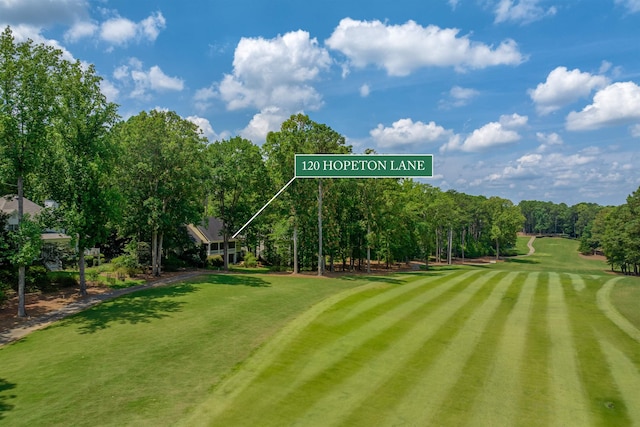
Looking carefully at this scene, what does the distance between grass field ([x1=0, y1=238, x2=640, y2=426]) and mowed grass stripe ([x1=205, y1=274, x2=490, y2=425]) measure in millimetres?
56

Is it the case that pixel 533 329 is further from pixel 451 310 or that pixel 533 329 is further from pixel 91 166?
pixel 91 166

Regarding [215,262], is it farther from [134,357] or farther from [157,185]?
[134,357]

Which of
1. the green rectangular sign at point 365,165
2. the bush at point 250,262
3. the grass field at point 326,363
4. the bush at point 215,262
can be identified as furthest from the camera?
the bush at point 250,262

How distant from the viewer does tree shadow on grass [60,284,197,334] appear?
17.9m

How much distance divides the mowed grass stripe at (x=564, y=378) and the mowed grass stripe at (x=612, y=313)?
2222 millimetres

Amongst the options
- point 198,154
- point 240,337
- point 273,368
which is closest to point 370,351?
point 273,368

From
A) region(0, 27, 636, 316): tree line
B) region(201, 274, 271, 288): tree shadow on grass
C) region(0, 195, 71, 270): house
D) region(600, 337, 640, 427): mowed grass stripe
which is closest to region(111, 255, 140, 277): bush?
region(0, 27, 636, 316): tree line

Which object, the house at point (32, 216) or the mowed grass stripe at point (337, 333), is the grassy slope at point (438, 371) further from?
the house at point (32, 216)

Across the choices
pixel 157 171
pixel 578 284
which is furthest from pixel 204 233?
pixel 578 284

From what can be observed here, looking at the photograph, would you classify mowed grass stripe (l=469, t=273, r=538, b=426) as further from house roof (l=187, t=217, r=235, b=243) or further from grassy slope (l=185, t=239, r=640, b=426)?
house roof (l=187, t=217, r=235, b=243)

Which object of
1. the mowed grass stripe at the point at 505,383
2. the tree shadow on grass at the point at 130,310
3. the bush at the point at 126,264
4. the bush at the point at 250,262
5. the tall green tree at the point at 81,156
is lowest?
the mowed grass stripe at the point at 505,383

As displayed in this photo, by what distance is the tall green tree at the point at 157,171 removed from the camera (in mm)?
31172

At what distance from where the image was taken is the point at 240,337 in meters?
16.4

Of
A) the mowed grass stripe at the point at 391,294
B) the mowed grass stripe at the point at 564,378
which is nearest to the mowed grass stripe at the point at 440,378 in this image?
the mowed grass stripe at the point at 564,378
